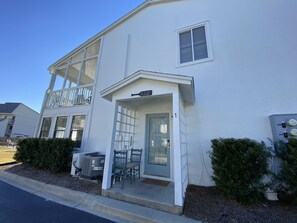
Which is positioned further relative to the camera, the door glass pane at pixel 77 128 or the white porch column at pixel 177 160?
the door glass pane at pixel 77 128

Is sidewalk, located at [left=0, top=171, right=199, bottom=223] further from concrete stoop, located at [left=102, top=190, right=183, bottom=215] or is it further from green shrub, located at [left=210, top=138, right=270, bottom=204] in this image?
green shrub, located at [left=210, top=138, right=270, bottom=204]

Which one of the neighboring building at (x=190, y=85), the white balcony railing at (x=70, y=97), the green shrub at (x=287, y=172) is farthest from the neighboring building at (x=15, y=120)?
the green shrub at (x=287, y=172)

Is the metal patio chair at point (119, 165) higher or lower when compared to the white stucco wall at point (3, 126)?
lower

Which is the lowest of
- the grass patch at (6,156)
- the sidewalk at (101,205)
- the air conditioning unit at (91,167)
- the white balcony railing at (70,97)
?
the sidewalk at (101,205)

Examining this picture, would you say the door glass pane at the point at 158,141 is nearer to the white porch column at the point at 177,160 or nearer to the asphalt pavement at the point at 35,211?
the white porch column at the point at 177,160

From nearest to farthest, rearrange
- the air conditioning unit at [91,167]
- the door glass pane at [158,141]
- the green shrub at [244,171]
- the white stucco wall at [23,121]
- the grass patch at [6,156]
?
1. the green shrub at [244,171]
2. the air conditioning unit at [91,167]
3. the door glass pane at [158,141]
4. the grass patch at [6,156]
5. the white stucco wall at [23,121]

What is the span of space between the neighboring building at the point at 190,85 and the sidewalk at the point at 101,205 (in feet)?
1.30

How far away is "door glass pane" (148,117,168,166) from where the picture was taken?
5.04 metres

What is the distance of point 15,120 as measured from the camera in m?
26.9

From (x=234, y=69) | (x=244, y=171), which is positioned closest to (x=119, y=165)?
(x=244, y=171)

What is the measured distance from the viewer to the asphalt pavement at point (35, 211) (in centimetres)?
274

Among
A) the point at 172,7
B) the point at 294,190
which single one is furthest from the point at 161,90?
the point at 172,7

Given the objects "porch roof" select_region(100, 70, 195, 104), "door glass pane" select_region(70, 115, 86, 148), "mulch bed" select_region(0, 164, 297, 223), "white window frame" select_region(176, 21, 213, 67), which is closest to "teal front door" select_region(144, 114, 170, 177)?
"mulch bed" select_region(0, 164, 297, 223)

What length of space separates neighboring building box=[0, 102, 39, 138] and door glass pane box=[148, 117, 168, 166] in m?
32.8
